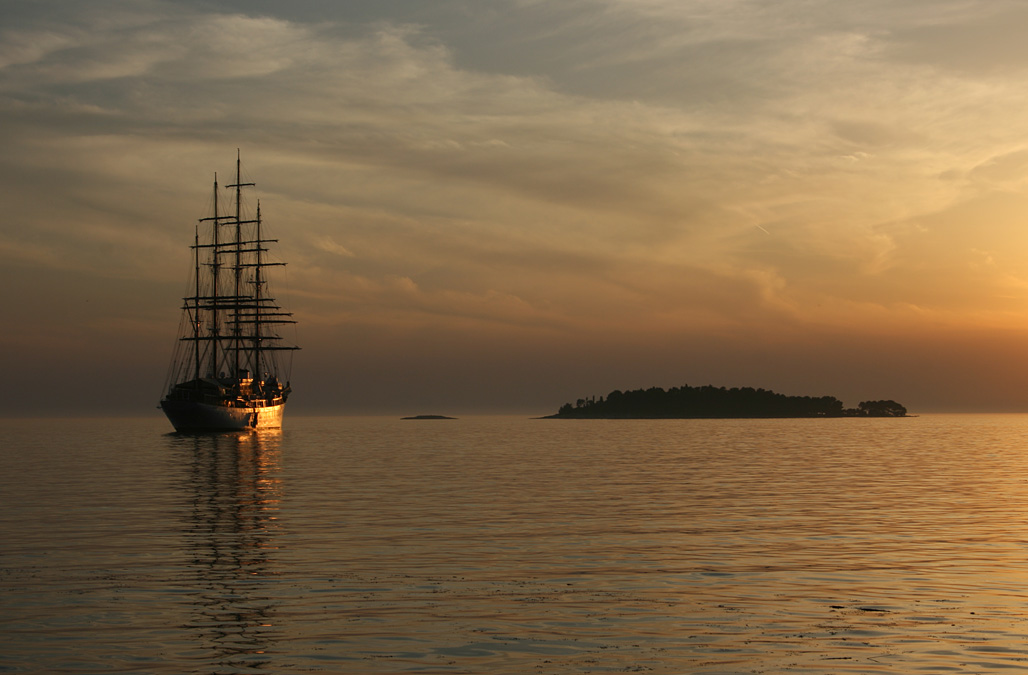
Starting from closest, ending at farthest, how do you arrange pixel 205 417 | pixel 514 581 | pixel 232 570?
pixel 514 581 → pixel 232 570 → pixel 205 417

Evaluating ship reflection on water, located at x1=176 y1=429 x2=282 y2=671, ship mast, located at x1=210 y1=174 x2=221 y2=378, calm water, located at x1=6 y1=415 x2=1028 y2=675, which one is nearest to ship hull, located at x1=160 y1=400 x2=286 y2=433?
ship mast, located at x1=210 y1=174 x2=221 y2=378

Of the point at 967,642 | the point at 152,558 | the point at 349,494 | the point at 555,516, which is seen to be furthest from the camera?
the point at 349,494

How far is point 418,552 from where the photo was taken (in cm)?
2744

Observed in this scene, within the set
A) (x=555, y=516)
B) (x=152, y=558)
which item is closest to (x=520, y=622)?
(x=152, y=558)

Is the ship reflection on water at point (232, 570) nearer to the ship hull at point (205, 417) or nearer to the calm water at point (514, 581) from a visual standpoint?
the calm water at point (514, 581)

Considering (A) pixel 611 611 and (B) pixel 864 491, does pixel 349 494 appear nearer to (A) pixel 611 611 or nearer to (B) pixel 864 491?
(B) pixel 864 491

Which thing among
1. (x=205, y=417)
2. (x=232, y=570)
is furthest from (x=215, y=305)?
(x=232, y=570)

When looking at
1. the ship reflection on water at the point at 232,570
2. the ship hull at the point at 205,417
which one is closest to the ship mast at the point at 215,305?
the ship hull at the point at 205,417

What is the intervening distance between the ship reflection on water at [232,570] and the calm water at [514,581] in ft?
0.30

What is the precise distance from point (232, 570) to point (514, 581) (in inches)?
281

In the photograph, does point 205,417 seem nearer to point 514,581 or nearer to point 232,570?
point 232,570

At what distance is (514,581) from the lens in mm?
22688

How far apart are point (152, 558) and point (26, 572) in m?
3.32

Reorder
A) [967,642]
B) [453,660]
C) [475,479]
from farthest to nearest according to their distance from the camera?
[475,479]
[967,642]
[453,660]
